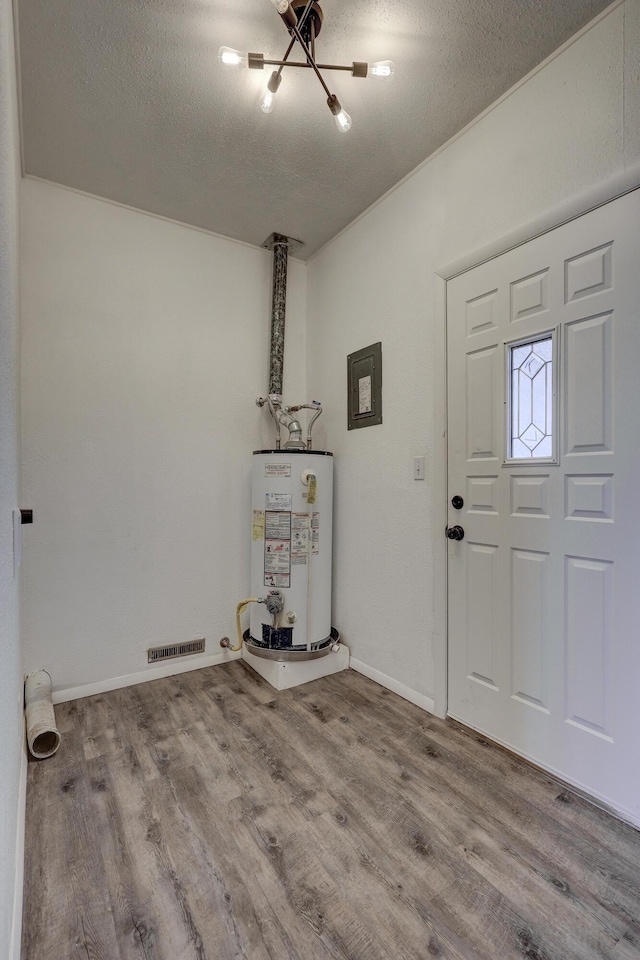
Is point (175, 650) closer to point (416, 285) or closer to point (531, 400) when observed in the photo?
point (531, 400)

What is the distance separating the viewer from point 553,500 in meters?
1.66

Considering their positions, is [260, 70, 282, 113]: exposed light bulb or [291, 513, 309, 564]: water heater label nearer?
[260, 70, 282, 113]: exposed light bulb

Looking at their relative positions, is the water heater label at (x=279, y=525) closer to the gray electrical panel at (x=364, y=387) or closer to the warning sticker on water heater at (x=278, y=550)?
the warning sticker on water heater at (x=278, y=550)

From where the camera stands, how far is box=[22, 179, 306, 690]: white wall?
2.23 meters

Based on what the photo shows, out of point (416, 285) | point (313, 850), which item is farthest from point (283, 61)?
point (313, 850)

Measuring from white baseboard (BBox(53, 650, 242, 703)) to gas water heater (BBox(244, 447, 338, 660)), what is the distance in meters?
0.32

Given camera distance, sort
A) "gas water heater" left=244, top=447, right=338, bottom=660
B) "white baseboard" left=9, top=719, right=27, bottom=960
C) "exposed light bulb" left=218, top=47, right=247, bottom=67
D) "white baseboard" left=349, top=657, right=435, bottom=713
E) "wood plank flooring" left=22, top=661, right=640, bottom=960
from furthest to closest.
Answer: "gas water heater" left=244, top=447, right=338, bottom=660
"white baseboard" left=349, top=657, right=435, bottom=713
"exposed light bulb" left=218, top=47, right=247, bottom=67
"wood plank flooring" left=22, top=661, right=640, bottom=960
"white baseboard" left=9, top=719, right=27, bottom=960

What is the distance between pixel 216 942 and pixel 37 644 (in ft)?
5.41

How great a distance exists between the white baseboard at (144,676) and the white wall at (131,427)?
0.03 m

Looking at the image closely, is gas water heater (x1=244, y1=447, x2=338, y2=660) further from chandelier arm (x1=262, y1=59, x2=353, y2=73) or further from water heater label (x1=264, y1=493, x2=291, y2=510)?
chandelier arm (x1=262, y1=59, x2=353, y2=73)

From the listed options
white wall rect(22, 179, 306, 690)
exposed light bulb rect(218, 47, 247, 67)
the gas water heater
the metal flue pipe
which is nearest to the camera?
exposed light bulb rect(218, 47, 247, 67)

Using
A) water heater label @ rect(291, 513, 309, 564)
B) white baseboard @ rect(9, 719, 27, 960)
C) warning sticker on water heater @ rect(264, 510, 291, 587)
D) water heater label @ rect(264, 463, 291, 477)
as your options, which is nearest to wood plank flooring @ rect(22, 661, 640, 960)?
white baseboard @ rect(9, 719, 27, 960)

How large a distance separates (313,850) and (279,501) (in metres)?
1.53

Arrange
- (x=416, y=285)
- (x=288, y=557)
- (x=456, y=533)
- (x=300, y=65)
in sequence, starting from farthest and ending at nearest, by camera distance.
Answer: (x=288, y=557), (x=416, y=285), (x=456, y=533), (x=300, y=65)
